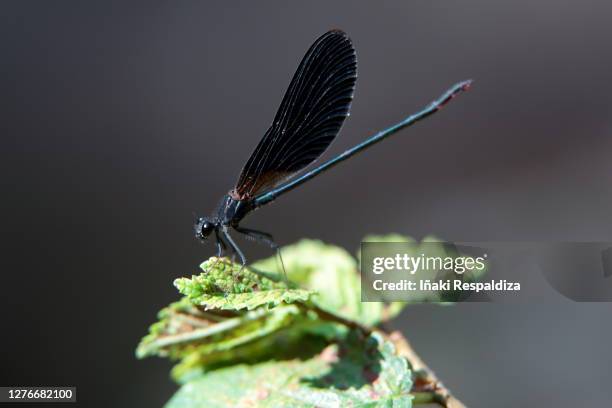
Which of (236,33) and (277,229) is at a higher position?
(236,33)

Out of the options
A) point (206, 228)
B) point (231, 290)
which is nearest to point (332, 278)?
point (206, 228)

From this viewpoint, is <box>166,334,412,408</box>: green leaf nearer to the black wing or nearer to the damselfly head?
the damselfly head

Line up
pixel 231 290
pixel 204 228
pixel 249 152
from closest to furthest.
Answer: pixel 231 290, pixel 204 228, pixel 249 152

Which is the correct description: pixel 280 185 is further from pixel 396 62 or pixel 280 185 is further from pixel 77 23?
pixel 77 23

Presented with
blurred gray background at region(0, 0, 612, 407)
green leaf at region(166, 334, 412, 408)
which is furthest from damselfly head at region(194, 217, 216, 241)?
blurred gray background at region(0, 0, 612, 407)

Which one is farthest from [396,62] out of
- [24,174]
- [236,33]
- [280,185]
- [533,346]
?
[280,185]

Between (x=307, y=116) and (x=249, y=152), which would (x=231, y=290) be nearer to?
(x=307, y=116)

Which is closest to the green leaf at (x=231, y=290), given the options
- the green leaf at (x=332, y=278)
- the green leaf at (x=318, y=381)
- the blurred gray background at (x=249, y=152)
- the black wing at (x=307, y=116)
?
the green leaf at (x=318, y=381)
